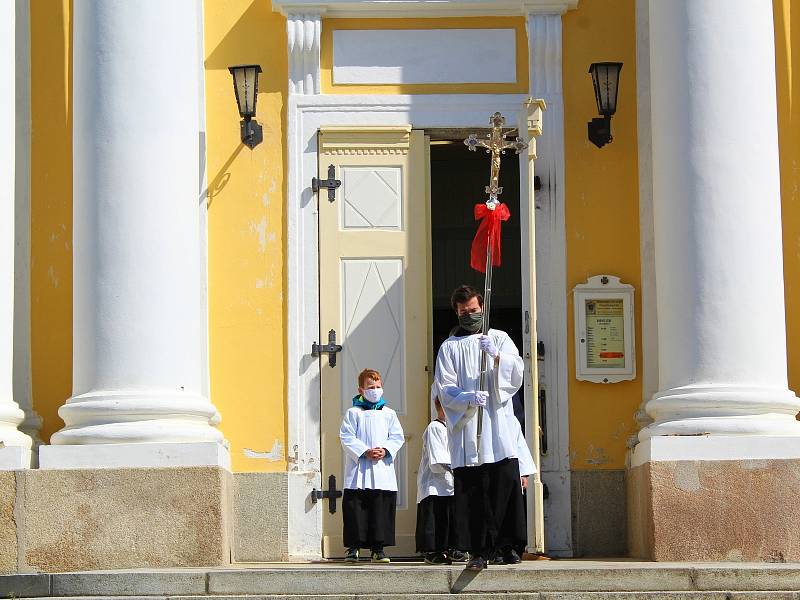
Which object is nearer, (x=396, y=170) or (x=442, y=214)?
(x=396, y=170)

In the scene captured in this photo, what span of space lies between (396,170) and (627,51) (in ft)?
5.93

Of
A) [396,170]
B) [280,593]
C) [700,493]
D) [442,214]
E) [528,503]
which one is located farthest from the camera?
[442,214]

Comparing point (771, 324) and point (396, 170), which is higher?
point (396, 170)

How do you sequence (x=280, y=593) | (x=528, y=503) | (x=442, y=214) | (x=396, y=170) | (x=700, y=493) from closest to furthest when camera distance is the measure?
1. (x=280, y=593)
2. (x=700, y=493)
3. (x=528, y=503)
4. (x=396, y=170)
5. (x=442, y=214)

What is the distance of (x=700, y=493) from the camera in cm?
1059

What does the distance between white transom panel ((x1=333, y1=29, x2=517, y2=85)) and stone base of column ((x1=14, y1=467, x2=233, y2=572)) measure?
3270 millimetres

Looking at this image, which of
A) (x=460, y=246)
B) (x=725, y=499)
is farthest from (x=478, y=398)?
(x=460, y=246)

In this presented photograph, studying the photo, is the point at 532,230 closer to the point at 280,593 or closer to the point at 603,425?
the point at 603,425

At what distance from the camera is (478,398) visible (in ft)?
32.7

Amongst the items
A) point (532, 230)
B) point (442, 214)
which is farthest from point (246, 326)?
point (442, 214)

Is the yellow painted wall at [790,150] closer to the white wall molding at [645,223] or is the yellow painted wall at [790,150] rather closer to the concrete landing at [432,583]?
the white wall molding at [645,223]

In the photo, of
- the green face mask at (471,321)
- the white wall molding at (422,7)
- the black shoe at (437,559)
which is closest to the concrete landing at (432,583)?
the black shoe at (437,559)

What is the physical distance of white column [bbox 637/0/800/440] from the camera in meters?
10.9

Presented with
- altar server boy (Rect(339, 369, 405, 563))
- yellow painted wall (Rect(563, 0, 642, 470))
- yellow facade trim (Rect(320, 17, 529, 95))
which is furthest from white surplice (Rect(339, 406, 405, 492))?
yellow facade trim (Rect(320, 17, 529, 95))
